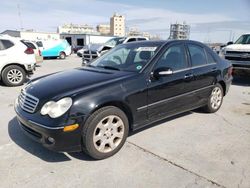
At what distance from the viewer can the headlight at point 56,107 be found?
109 inches

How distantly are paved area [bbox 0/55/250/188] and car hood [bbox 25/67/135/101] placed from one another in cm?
89

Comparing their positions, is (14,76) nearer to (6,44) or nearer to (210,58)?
(6,44)

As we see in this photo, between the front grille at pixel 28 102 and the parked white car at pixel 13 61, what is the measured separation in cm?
498

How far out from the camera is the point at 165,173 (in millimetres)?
2805

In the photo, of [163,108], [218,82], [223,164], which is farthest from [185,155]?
[218,82]

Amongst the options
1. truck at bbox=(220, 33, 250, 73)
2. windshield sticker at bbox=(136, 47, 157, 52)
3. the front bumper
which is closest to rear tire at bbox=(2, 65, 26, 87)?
windshield sticker at bbox=(136, 47, 157, 52)

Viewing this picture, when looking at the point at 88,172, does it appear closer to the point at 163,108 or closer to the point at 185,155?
the point at 185,155

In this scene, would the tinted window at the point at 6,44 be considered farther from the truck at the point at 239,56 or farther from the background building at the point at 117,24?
the background building at the point at 117,24

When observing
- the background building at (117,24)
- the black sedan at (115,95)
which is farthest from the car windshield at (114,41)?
the background building at (117,24)

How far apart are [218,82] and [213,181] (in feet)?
9.25

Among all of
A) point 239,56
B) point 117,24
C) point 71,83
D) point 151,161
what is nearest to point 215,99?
point 151,161

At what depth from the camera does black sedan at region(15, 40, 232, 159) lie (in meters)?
2.81

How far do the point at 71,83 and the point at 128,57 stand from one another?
1.29m

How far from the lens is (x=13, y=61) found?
7.66 metres
